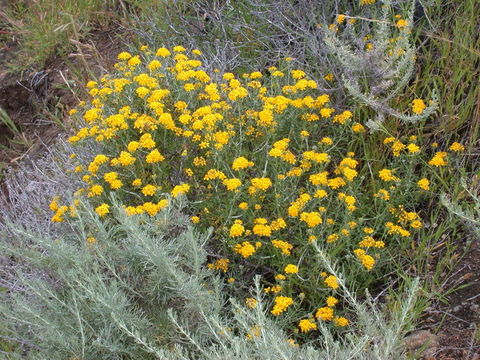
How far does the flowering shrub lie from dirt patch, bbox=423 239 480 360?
0.29 metres

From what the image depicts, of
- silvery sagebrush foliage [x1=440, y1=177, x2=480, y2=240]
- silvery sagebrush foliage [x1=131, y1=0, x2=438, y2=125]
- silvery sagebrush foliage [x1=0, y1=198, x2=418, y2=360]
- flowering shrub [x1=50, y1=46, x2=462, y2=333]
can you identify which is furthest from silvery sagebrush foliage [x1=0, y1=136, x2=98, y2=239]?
silvery sagebrush foliage [x1=440, y1=177, x2=480, y2=240]

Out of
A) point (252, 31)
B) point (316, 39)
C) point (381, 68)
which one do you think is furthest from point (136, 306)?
point (252, 31)

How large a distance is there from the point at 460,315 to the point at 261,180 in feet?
3.58

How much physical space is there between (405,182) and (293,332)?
0.92 meters

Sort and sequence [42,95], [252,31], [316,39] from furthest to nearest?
[42,95], [252,31], [316,39]

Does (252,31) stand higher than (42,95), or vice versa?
(252,31)

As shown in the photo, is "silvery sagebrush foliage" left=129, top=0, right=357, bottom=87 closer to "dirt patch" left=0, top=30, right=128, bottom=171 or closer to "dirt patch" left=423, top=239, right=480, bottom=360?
"dirt patch" left=0, top=30, right=128, bottom=171

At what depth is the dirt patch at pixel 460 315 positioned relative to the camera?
240 centimetres

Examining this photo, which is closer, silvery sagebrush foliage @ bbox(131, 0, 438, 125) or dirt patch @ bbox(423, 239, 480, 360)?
dirt patch @ bbox(423, 239, 480, 360)

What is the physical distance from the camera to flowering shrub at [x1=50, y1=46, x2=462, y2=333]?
8.51ft

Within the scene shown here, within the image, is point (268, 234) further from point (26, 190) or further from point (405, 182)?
point (26, 190)

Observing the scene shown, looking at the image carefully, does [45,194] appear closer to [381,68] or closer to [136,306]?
[136,306]

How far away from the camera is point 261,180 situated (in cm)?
264

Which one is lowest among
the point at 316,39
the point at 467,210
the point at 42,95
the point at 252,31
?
the point at 42,95
